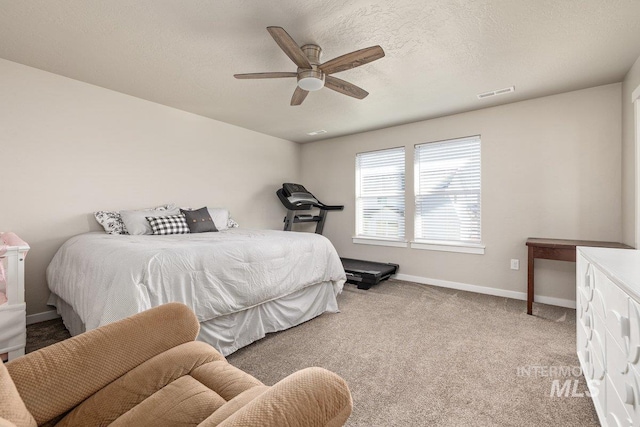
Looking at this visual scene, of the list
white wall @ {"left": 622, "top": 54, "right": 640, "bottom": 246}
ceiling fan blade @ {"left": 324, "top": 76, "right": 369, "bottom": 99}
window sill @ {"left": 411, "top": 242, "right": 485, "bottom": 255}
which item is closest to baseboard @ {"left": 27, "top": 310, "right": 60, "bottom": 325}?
ceiling fan blade @ {"left": 324, "top": 76, "right": 369, "bottom": 99}

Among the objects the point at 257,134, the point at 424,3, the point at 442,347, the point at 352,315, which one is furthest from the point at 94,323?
the point at 257,134

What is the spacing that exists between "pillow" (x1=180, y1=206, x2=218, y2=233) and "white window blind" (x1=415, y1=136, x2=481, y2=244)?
2887 mm

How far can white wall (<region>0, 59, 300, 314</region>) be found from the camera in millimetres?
2654

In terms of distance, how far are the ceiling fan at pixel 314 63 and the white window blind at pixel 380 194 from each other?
218 cm

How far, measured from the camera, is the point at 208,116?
13.3ft

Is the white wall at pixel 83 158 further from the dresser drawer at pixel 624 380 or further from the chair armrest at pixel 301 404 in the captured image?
the dresser drawer at pixel 624 380

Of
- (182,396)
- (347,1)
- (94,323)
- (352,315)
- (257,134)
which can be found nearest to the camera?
(182,396)

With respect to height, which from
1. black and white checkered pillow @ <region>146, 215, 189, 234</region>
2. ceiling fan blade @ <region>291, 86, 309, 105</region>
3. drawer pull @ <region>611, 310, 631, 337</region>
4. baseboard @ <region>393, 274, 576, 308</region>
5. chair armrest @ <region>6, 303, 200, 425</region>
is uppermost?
ceiling fan blade @ <region>291, 86, 309, 105</region>

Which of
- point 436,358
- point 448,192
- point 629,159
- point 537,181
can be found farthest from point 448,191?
point 436,358

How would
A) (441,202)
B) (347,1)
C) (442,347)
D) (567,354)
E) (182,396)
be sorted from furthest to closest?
(441,202) → (442,347) → (567,354) → (347,1) → (182,396)

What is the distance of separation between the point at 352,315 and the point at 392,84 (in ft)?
7.95

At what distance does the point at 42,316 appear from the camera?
2.81 metres

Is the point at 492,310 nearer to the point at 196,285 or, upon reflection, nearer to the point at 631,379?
the point at 631,379

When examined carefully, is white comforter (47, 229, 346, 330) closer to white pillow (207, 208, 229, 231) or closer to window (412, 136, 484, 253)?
white pillow (207, 208, 229, 231)
